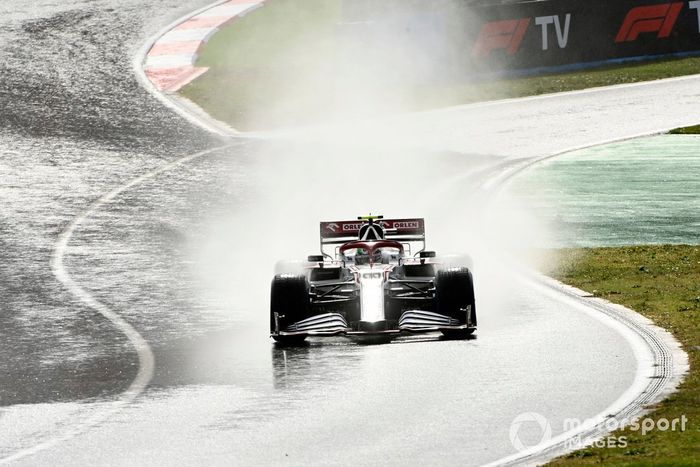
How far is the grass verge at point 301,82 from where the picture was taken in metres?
33.7

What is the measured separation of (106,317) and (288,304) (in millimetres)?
3195

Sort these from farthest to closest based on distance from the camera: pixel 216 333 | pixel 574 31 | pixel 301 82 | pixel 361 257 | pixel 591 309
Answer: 1. pixel 301 82
2. pixel 574 31
3. pixel 591 309
4. pixel 361 257
5. pixel 216 333

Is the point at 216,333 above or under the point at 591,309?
under

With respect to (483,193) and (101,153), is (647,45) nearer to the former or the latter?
(483,193)

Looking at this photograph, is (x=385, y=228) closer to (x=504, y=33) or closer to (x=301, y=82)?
(x=504, y=33)

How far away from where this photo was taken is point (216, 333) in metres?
15.7

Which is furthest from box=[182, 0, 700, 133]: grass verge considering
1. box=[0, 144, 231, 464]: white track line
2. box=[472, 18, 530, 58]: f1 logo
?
box=[0, 144, 231, 464]: white track line

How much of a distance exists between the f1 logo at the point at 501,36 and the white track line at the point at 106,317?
7871mm

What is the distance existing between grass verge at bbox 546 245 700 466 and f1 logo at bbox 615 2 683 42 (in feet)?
49.1

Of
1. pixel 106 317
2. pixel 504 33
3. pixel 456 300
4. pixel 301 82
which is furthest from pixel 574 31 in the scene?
pixel 456 300

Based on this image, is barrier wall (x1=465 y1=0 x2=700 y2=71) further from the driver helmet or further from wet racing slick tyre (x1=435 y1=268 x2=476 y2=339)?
wet racing slick tyre (x1=435 y1=268 x2=476 y2=339)

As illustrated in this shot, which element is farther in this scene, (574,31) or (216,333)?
(574,31)

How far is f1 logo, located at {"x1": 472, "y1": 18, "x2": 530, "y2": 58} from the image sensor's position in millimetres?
34281

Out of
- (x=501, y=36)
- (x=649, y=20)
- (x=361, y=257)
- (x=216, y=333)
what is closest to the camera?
(x=216, y=333)
